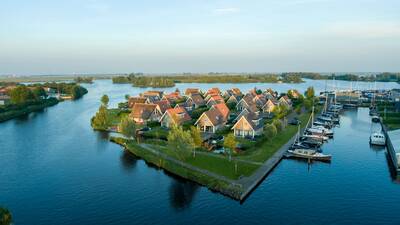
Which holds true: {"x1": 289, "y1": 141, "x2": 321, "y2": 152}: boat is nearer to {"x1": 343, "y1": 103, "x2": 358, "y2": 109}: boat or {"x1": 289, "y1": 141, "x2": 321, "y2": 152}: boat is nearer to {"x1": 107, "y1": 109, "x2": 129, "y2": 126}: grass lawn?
{"x1": 107, "y1": 109, "x2": 129, "y2": 126}: grass lawn

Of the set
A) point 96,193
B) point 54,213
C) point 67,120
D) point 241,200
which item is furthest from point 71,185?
point 67,120

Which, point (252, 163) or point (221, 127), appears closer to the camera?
point (252, 163)

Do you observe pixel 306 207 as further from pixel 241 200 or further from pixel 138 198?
pixel 138 198

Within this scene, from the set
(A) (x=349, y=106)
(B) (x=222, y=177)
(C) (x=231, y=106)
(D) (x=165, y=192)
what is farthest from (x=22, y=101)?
(A) (x=349, y=106)

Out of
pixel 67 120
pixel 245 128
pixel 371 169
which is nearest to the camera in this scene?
pixel 371 169

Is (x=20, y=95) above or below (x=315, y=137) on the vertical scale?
above

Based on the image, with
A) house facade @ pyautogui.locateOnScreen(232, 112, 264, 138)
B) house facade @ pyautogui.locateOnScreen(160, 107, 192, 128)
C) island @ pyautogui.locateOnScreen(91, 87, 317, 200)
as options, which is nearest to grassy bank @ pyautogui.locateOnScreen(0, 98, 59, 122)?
island @ pyautogui.locateOnScreen(91, 87, 317, 200)

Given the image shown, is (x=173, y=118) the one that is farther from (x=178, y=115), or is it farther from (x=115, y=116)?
(x=115, y=116)
